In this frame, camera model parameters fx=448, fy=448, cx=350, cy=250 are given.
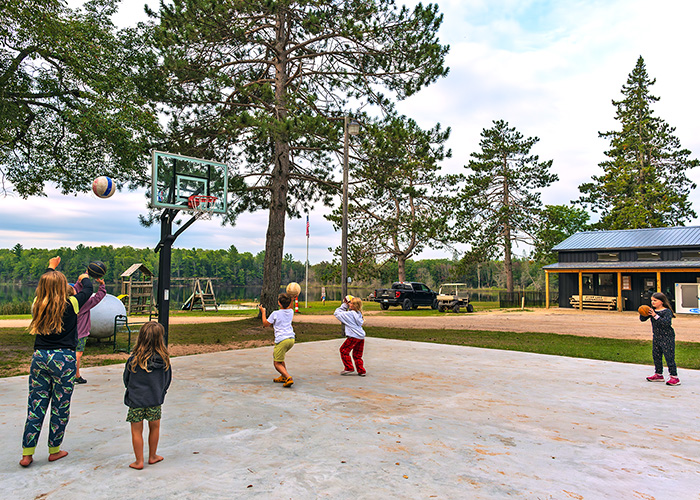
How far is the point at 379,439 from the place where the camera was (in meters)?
4.48

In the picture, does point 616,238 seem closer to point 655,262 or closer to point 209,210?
point 655,262

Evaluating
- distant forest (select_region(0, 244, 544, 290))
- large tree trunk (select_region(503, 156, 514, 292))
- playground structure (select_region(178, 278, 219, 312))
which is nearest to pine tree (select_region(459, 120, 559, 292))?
large tree trunk (select_region(503, 156, 514, 292))

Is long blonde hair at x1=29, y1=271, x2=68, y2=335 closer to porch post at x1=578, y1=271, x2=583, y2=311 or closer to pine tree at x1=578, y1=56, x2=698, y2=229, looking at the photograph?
porch post at x1=578, y1=271, x2=583, y2=311

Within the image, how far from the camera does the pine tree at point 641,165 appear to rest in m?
40.0

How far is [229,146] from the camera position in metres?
17.1

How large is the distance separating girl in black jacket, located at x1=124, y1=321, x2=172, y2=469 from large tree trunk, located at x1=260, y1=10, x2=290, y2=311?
38.3 ft

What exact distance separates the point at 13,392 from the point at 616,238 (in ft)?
119

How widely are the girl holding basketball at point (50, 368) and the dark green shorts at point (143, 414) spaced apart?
57 centimetres

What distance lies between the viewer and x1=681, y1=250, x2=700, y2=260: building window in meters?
28.0

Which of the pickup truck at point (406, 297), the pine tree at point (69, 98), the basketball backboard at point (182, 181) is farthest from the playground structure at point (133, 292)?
the basketball backboard at point (182, 181)

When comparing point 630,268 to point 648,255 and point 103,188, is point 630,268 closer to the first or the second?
point 648,255

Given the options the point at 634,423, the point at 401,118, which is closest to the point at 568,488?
the point at 634,423

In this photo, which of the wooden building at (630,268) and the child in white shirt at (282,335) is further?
the wooden building at (630,268)

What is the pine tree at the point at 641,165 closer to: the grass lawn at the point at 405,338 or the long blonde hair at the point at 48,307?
the grass lawn at the point at 405,338
